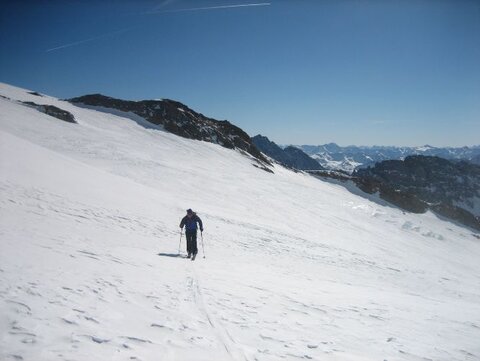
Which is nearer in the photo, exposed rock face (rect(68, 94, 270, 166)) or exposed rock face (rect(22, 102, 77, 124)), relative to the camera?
exposed rock face (rect(22, 102, 77, 124))

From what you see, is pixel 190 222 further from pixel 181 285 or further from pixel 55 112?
pixel 55 112

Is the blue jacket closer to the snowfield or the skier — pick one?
the skier

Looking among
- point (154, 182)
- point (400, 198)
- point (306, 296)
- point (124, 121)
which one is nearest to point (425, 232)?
point (400, 198)

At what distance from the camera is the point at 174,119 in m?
62.6

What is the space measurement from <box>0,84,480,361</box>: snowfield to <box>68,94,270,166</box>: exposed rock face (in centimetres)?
3425

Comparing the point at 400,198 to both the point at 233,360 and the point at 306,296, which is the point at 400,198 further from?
the point at 233,360

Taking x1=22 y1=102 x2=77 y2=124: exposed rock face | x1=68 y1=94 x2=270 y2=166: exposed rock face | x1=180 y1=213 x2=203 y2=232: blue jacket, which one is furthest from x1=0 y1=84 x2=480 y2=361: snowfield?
x1=68 y1=94 x2=270 y2=166: exposed rock face

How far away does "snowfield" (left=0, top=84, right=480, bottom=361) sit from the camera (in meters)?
5.47

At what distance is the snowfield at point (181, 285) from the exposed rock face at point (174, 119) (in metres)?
34.2

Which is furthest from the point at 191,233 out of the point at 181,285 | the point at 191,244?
the point at 181,285

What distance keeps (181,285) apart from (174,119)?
5723 cm

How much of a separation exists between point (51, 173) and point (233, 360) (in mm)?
17976

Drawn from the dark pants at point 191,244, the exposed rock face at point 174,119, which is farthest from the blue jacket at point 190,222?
the exposed rock face at point 174,119

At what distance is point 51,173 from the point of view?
1870cm
